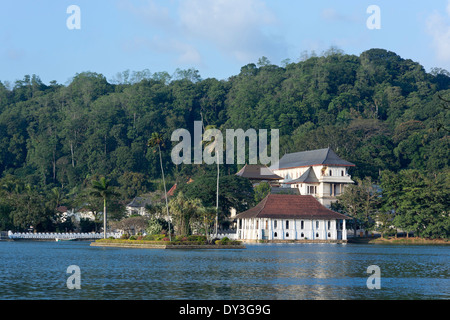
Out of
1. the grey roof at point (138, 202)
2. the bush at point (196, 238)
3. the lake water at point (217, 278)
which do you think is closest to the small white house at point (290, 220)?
the bush at point (196, 238)

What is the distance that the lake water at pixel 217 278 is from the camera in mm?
31281

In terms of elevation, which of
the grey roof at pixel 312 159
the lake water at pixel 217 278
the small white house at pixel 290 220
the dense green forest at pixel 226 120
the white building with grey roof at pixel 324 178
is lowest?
the lake water at pixel 217 278

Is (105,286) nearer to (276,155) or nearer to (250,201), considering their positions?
(250,201)

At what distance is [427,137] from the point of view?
456 ft

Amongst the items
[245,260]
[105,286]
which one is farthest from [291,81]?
[105,286]

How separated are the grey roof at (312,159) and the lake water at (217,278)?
6174cm

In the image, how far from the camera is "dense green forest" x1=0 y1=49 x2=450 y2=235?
465 feet

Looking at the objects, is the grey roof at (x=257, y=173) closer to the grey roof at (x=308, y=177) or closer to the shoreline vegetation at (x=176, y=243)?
the grey roof at (x=308, y=177)

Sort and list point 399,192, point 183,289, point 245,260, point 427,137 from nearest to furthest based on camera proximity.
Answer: point 183,289, point 245,260, point 399,192, point 427,137

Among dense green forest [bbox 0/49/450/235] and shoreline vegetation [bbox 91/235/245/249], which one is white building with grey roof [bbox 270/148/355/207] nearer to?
dense green forest [bbox 0/49/450/235]

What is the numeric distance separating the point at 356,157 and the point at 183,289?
100503 mm

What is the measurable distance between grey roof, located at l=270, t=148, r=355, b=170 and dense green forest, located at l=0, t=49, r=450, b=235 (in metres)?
7.71

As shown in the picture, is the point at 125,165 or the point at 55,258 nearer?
the point at 55,258

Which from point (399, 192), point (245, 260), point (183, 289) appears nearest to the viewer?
point (183, 289)
